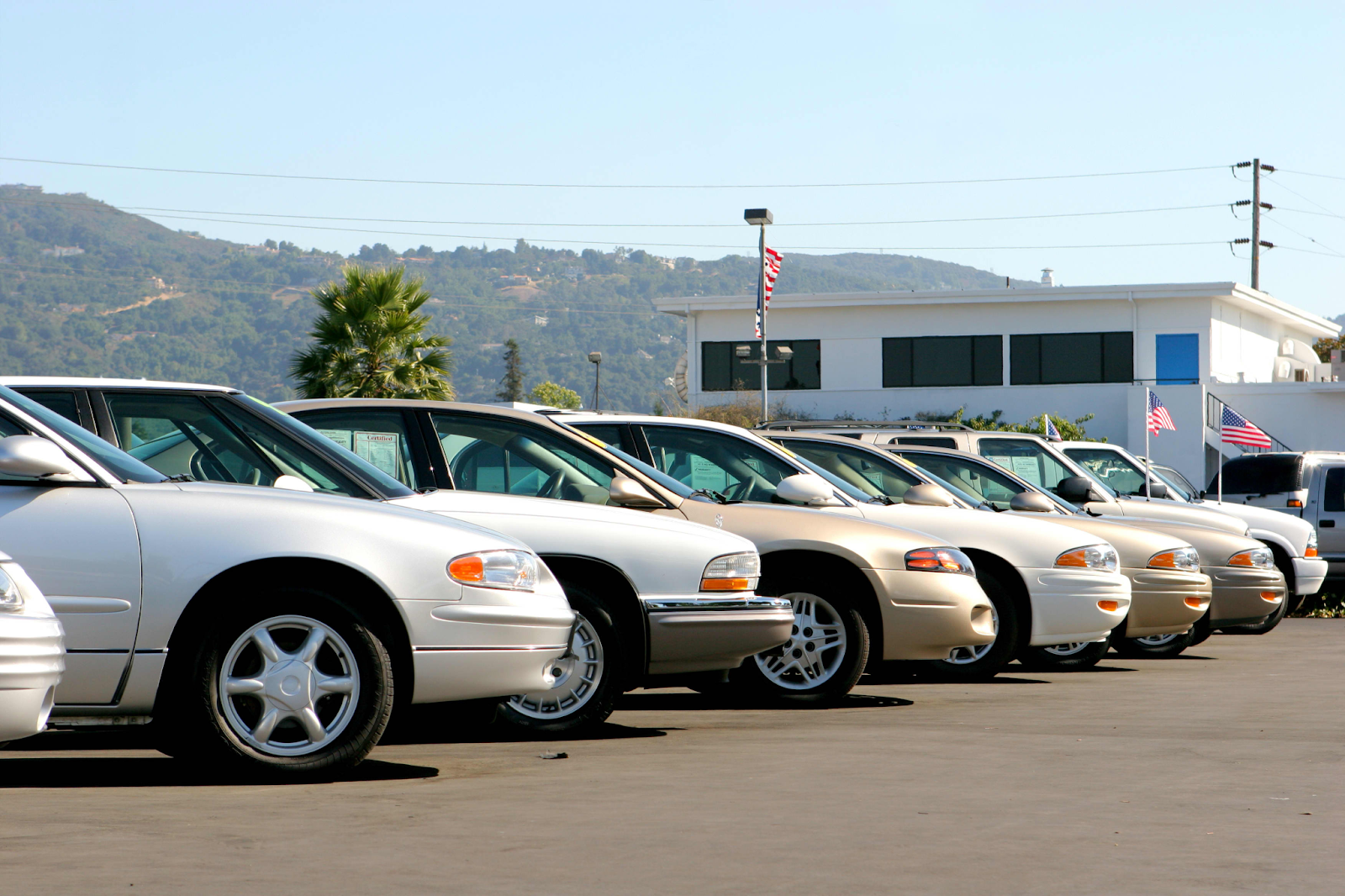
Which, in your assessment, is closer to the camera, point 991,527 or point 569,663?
point 569,663

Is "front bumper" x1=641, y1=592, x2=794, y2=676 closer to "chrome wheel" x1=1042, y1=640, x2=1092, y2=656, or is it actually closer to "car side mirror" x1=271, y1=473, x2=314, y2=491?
"car side mirror" x1=271, y1=473, x2=314, y2=491

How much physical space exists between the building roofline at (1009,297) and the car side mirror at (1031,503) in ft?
102

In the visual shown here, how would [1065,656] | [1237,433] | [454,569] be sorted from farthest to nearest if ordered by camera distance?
[1237,433] < [1065,656] < [454,569]

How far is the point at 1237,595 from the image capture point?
1366 centimetres

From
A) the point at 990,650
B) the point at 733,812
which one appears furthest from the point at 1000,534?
the point at 733,812

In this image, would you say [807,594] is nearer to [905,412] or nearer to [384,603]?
[384,603]

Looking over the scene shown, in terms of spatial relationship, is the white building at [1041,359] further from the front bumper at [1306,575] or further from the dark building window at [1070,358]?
the front bumper at [1306,575]

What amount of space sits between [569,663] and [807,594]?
2009mm

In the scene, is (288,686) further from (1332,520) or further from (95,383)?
(1332,520)

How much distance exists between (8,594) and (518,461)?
3.59 metres

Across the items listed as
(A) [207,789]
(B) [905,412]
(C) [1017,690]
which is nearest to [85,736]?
(A) [207,789]

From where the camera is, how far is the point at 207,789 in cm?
624

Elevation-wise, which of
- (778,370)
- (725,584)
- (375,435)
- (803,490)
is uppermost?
(778,370)

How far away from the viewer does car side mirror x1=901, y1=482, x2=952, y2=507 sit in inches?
446
